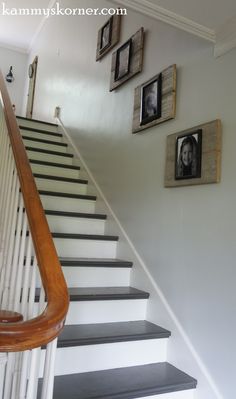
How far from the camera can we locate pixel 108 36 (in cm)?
325

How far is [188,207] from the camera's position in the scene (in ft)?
6.43

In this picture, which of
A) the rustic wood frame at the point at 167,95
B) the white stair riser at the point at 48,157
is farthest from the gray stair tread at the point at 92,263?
the white stair riser at the point at 48,157

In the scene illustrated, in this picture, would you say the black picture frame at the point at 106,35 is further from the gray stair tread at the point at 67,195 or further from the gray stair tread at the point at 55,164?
the gray stair tread at the point at 67,195

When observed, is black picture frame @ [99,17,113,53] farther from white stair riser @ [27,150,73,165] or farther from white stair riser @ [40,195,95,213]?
white stair riser @ [40,195,95,213]

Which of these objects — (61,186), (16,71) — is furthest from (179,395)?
(16,71)

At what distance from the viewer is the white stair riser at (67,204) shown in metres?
2.98

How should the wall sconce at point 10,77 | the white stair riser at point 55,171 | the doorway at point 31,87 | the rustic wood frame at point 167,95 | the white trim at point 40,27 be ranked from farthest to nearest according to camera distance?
the wall sconce at point 10,77 < the doorway at point 31,87 < the white trim at point 40,27 < the white stair riser at point 55,171 < the rustic wood frame at point 167,95

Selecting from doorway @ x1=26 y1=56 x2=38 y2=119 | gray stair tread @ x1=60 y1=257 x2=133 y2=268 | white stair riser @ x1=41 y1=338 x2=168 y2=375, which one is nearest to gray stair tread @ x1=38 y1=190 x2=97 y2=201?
gray stair tread @ x1=60 y1=257 x2=133 y2=268

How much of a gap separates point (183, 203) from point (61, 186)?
5.45ft

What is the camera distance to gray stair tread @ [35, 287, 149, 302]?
1999 mm

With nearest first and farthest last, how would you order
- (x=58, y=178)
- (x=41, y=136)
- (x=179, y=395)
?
(x=179, y=395) < (x=58, y=178) < (x=41, y=136)

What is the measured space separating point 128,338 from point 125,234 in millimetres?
905

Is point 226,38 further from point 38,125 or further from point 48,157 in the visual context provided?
point 38,125

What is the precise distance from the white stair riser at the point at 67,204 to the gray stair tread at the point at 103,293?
988 millimetres
